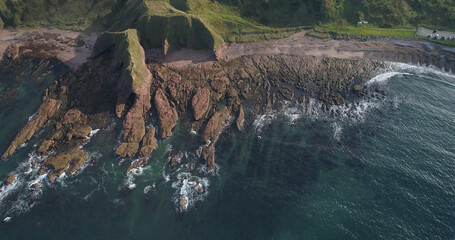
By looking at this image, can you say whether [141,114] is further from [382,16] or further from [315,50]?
[382,16]

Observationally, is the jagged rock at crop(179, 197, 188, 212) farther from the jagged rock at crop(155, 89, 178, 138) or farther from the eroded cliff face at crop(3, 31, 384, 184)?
the jagged rock at crop(155, 89, 178, 138)

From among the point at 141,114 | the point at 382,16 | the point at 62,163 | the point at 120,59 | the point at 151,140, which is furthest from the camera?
the point at 382,16

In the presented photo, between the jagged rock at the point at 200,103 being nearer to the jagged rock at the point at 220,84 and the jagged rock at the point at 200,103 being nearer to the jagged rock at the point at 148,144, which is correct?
the jagged rock at the point at 220,84

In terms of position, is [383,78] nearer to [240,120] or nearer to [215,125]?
[240,120]

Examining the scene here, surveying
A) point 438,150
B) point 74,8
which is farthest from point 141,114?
point 438,150

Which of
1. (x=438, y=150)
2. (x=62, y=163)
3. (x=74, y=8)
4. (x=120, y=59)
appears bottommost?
(x=62, y=163)

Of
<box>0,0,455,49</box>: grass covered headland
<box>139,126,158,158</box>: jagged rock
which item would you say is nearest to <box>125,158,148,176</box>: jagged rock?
<box>139,126,158,158</box>: jagged rock

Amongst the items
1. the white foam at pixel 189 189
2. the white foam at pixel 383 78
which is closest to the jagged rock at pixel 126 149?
the white foam at pixel 189 189
